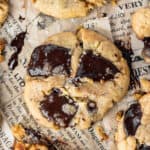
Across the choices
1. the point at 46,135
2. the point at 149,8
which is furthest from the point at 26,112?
the point at 149,8

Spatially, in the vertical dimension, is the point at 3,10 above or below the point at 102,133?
above

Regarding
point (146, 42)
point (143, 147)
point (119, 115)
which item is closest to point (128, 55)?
point (146, 42)

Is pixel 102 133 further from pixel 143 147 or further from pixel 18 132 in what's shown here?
A: pixel 18 132

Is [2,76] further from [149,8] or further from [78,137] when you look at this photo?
[149,8]

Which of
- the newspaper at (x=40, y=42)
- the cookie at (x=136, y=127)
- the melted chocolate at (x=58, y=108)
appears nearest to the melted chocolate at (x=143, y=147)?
the cookie at (x=136, y=127)

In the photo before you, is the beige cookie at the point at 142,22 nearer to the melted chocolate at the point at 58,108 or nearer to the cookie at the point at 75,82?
the cookie at the point at 75,82

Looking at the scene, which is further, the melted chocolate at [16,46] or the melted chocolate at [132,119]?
the melted chocolate at [16,46]
